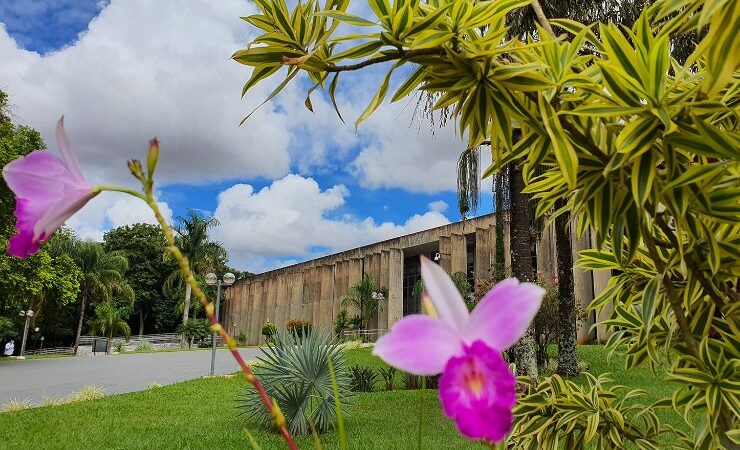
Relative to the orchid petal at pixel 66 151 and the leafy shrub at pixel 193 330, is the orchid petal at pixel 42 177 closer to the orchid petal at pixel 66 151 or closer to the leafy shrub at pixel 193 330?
the orchid petal at pixel 66 151

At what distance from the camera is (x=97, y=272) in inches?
1209

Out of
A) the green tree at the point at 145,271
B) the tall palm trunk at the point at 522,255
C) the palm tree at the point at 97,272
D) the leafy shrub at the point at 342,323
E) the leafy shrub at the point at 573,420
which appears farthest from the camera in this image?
the green tree at the point at 145,271

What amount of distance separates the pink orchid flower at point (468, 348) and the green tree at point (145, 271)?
4224 centimetres

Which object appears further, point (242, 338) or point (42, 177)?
point (242, 338)

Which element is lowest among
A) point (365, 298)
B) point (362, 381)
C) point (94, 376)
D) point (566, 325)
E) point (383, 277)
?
point (94, 376)

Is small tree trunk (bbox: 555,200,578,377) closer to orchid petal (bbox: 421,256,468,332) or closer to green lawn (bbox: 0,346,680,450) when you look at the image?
green lawn (bbox: 0,346,680,450)

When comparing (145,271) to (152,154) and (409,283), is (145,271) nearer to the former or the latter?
(409,283)

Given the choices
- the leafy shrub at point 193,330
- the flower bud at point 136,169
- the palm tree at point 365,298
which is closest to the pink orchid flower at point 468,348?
the flower bud at point 136,169

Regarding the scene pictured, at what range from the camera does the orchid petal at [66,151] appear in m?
0.48

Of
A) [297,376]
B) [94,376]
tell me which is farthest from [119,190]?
[94,376]

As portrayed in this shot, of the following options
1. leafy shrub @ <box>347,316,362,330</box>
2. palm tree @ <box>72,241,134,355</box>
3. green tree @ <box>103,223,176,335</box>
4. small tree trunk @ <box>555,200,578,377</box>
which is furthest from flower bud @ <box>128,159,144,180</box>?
green tree @ <box>103,223,176,335</box>

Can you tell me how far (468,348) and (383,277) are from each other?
23669 mm

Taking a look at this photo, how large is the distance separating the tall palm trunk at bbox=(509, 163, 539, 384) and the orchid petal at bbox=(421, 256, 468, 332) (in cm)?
624

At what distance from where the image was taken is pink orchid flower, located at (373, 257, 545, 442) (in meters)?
0.36
